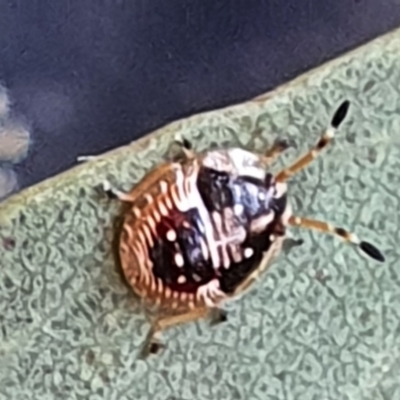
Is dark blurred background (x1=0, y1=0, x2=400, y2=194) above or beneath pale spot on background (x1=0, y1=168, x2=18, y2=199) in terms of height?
above

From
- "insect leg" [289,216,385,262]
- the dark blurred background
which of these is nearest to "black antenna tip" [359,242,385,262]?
"insect leg" [289,216,385,262]

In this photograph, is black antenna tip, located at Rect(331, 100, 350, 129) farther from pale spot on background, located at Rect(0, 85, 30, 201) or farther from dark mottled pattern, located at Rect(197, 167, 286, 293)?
pale spot on background, located at Rect(0, 85, 30, 201)

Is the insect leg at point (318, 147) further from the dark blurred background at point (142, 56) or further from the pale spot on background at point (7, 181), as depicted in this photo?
the pale spot on background at point (7, 181)

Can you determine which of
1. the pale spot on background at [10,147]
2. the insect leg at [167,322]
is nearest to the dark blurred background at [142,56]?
the pale spot on background at [10,147]

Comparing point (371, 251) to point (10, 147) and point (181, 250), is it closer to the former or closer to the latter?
point (181, 250)

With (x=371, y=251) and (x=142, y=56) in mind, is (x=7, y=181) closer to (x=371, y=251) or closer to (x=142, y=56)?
(x=142, y=56)

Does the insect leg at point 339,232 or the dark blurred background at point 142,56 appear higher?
the dark blurred background at point 142,56

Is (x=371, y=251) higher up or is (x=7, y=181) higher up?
(x=7, y=181)

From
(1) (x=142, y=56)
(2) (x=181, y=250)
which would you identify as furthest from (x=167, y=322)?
(1) (x=142, y=56)
